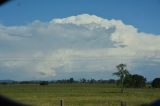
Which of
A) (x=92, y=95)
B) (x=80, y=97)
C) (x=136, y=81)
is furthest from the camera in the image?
(x=136, y=81)

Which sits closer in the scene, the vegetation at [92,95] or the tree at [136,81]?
the vegetation at [92,95]

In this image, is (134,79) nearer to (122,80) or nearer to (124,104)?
(122,80)

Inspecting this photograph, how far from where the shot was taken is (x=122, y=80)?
113 meters

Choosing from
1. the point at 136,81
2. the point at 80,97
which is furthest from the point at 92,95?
the point at 136,81

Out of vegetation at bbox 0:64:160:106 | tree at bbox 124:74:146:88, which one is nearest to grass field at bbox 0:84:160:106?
vegetation at bbox 0:64:160:106

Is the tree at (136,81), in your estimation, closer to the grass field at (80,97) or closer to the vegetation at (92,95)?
the vegetation at (92,95)

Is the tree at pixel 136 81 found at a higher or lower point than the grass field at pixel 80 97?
higher

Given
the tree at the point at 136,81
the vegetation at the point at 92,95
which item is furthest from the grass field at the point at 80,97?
the tree at the point at 136,81

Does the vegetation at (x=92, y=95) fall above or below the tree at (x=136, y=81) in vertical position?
below

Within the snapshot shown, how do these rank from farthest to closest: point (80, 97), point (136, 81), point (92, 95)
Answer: point (136, 81), point (92, 95), point (80, 97)

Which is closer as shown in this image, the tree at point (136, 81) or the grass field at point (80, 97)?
the grass field at point (80, 97)

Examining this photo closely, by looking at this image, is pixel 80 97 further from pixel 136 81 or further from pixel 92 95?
pixel 136 81

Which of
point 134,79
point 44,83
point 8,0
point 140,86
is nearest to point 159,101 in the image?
point 8,0

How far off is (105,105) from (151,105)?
3503 cm
